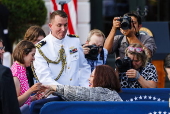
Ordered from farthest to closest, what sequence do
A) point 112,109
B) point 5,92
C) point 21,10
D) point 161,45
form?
1. point 21,10
2. point 161,45
3. point 112,109
4. point 5,92

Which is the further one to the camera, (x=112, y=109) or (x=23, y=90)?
(x=23, y=90)

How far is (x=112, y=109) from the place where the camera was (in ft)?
13.5

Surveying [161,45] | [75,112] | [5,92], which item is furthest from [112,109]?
[161,45]

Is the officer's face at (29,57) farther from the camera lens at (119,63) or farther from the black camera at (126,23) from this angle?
the black camera at (126,23)

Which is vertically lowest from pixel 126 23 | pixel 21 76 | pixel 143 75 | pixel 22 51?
pixel 143 75

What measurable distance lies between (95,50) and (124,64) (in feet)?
1.61

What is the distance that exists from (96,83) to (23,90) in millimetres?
937

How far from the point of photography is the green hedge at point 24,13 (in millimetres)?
8883

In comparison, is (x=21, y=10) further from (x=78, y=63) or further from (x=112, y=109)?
(x=112, y=109)

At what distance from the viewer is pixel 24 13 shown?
8938mm

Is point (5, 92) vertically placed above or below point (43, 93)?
above

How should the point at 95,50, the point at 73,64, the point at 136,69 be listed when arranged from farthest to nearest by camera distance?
the point at 95,50 < the point at 136,69 < the point at 73,64

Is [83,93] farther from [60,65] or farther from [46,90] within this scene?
[60,65]

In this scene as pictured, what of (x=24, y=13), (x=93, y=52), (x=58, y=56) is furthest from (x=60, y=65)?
(x=24, y=13)
